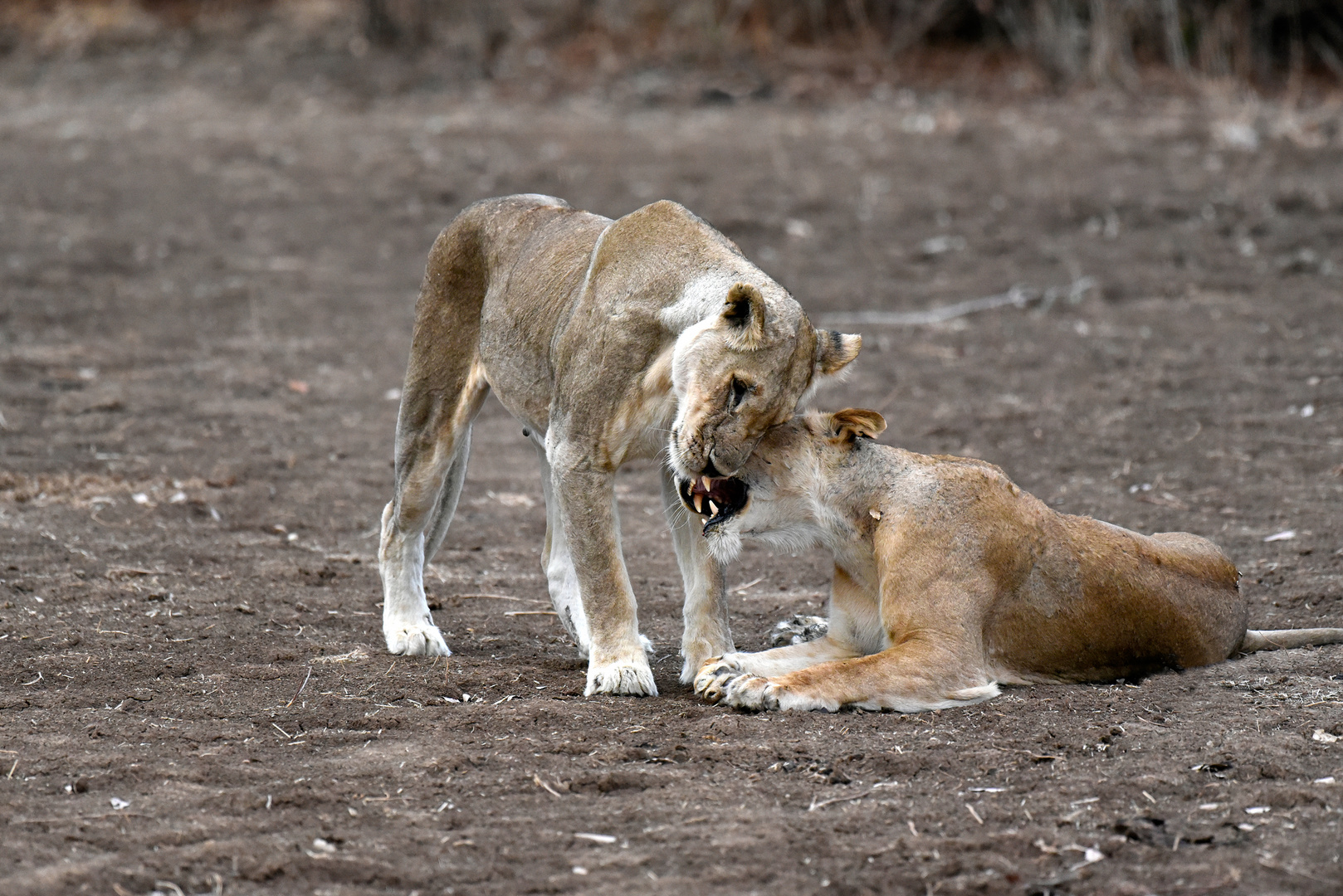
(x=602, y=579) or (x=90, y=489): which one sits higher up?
(x=602, y=579)

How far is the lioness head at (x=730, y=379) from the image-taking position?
4.83 m

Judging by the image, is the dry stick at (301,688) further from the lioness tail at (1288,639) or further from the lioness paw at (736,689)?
the lioness tail at (1288,639)

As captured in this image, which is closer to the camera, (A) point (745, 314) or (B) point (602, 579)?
(A) point (745, 314)

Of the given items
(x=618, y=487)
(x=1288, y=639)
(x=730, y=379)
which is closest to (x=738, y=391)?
(x=730, y=379)

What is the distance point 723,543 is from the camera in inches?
209

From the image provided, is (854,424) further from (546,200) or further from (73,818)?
(73,818)

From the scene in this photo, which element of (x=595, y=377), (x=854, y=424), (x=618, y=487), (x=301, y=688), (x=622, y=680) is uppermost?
(x=595, y=377)

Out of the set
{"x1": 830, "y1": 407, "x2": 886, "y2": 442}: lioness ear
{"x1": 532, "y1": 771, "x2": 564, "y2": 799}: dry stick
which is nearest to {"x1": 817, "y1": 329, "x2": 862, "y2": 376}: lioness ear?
{"x1": 830, "y1": 407, "x2": 886, "y2": 442}: lioness ear

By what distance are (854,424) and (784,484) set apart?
1.02 ft

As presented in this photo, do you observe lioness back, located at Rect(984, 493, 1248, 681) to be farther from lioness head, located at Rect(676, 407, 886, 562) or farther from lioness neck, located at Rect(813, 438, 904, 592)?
lioness head, located at Rect(676, 407, 886, 562)

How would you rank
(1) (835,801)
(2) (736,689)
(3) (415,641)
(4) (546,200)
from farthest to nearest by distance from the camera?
(4) (546,200)
(3) (415,641)
(2) (736,689)
(1) (835,801)

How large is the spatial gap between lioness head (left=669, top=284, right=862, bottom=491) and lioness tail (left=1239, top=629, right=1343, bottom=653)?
1933mm

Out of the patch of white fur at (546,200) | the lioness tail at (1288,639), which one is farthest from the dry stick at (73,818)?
the lioness tail at (1288,639)

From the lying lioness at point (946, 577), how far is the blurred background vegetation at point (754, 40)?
12.1 meters
